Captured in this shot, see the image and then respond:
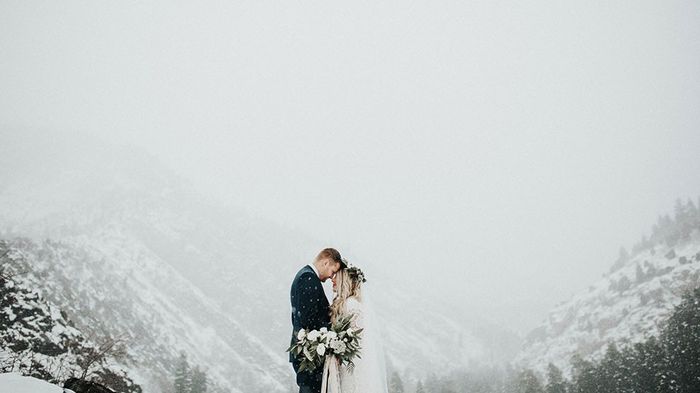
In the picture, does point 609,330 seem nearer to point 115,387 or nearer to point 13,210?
point 115,387

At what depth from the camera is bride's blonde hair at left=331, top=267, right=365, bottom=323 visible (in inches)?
283

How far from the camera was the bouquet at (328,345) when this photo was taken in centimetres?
661

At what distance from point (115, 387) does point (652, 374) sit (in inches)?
2630

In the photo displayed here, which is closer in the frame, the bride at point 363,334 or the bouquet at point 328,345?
the bouquet at point 328,345

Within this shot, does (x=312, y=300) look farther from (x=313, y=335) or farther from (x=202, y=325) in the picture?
(x=202, y=325)

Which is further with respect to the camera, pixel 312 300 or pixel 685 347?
pixel 685 347

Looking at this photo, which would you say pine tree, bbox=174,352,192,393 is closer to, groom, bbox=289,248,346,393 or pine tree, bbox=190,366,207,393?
pine tree, bbox=190,366,207,393

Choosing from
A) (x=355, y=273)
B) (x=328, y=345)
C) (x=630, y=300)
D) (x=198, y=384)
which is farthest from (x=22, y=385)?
(x=630, y=300)

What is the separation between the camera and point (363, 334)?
7.17 meters

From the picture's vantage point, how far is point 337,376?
269 inches

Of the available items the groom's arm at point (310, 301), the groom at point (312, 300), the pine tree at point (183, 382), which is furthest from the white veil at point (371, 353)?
the pine tree at point (183, 382)

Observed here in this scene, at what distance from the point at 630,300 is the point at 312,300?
174 meters

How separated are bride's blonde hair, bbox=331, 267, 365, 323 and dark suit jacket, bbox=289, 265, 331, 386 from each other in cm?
22

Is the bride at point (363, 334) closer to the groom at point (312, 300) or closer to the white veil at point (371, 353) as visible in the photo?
the white veil at point (371, 353)
